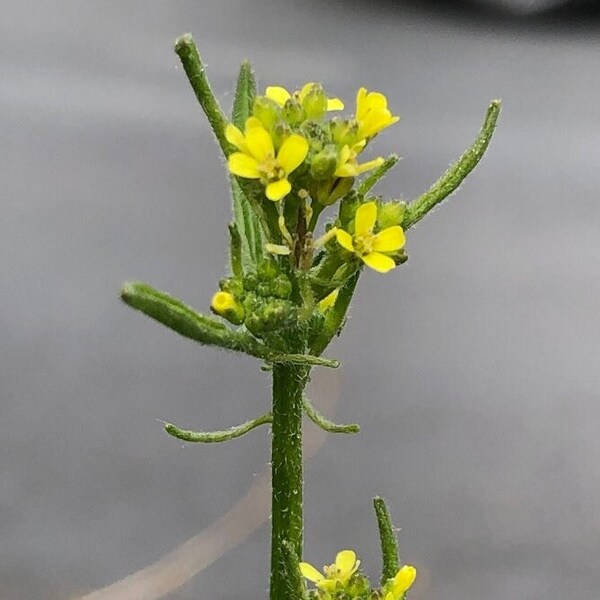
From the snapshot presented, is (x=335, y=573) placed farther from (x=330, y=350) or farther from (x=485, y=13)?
(x=485, y=13)

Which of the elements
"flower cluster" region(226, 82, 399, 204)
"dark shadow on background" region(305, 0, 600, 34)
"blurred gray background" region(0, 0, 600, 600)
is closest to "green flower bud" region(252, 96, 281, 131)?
"flower cluster" region(226, 82, 399, 204)

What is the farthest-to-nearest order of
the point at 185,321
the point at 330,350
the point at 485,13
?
the point at 485,13 < the point at 330,350 < the point at 185,321

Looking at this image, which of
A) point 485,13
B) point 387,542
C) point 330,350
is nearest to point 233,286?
point 387,542

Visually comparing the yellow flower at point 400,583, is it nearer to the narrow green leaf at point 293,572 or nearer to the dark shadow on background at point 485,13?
the narrow green leaf at point 293,572

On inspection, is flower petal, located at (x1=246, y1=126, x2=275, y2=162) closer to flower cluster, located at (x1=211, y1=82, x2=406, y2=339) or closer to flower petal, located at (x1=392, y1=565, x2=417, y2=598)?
flower cluster, located at (x1=211, y1=82, x2=406, y2=339)

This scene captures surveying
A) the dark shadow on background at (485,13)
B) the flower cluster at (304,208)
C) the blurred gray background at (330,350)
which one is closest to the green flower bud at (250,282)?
the flower cluster at (304,208)

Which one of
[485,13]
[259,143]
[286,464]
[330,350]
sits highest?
[485,13]

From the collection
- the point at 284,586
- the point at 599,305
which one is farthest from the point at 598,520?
the point at 284,586
